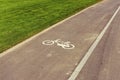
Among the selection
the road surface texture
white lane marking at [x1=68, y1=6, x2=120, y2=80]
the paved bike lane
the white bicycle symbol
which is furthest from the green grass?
the paved bike lane

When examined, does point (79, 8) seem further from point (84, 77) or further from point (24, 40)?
point (84, 77)

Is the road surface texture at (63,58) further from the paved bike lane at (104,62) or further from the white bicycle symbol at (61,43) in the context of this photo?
the white bicycle symbol at (61,43)

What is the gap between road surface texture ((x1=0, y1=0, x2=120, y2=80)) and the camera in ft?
28.6

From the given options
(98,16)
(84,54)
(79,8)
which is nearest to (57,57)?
(84,54)

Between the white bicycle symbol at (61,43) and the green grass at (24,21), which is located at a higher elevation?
the white bicycle symbol at (61,43)

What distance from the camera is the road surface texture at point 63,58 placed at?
872cm

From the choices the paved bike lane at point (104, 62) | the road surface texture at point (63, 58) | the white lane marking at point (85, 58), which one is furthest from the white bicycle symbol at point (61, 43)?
the paved bike lane at point (104, 62)

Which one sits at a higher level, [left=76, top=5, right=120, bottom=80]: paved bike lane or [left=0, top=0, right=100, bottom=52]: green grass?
[left=76, top=5, right=120, bottom=80]: paved bike lane

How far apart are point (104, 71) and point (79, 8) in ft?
50.0

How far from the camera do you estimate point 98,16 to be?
20219 mm

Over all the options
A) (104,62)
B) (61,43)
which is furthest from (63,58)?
(61,43)

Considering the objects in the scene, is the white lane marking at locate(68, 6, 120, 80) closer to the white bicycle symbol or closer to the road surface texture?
the road surface texture

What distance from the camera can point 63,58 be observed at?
407 inches

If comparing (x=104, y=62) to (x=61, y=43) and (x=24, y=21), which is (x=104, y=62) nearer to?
(x=61, y=43)
